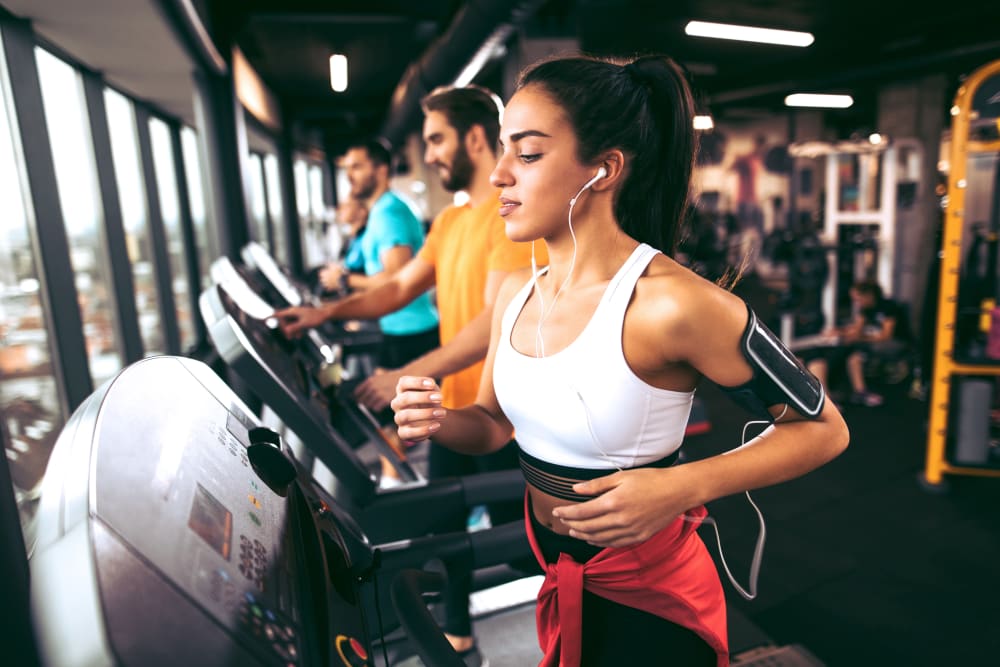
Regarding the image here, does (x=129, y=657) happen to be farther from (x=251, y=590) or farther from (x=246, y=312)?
(x=246, y=312)

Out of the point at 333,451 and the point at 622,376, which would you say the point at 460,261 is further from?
the point at 622,376

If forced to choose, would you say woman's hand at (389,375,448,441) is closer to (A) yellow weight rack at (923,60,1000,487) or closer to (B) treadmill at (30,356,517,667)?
(B) treadmill at (30,356,517,667)

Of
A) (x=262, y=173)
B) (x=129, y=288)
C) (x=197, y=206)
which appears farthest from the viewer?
(x=262, y=173)

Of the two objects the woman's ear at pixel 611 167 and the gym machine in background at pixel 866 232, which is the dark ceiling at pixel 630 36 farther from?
the woman's ear at pixel 611 167

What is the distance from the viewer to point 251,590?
1.74 ft

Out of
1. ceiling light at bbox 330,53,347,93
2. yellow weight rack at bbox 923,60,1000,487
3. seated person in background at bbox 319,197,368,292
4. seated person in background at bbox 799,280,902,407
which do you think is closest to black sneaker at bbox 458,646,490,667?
seated person in background at bbox 319,197,368,292

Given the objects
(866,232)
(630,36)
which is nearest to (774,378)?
(866,232)

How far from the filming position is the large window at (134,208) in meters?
3.82

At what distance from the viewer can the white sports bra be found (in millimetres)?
890

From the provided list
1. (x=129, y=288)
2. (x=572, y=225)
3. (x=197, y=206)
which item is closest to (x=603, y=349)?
(x=572, y=225)

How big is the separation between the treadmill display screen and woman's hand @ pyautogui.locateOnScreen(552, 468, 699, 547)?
1.18ft

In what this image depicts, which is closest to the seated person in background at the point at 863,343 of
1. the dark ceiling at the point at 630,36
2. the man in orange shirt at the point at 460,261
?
the dark ceiling at the point at 630,36

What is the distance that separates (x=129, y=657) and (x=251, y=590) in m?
0.17

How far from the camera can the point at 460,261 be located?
2.03 m
